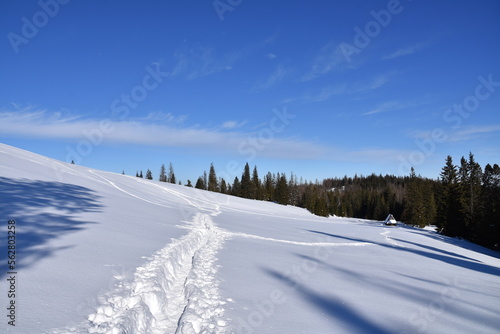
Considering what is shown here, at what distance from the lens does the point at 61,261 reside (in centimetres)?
573

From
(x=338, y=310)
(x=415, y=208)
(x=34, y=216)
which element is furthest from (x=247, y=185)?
(x=338, y=310)

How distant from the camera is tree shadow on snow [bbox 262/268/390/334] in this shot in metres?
5.12

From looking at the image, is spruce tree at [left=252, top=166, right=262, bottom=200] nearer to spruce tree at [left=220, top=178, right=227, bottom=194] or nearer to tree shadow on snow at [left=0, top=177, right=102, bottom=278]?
spruce tree at [left=220, top=178, right=227, bottom=194]

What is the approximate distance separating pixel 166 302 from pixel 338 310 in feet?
12.8

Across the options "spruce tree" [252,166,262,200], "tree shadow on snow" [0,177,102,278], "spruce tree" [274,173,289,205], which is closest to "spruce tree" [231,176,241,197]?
"spruce tree" [252,166,262,200]

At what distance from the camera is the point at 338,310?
581 cm

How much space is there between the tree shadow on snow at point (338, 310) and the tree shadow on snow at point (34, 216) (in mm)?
6193

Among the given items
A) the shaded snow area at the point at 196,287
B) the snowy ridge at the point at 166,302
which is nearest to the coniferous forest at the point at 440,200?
the shaded snow area at the point at 196,287

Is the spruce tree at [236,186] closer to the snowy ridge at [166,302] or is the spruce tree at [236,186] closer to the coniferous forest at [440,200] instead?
the coniferous forest at [440,200]

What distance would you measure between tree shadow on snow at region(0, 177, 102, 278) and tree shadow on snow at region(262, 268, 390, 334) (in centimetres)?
619

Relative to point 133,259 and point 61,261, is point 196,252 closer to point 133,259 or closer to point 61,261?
point 133,259

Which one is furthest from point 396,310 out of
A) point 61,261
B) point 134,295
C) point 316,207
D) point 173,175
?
point 173,175

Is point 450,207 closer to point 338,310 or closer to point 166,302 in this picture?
point 338,310

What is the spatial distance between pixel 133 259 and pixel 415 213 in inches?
2487
